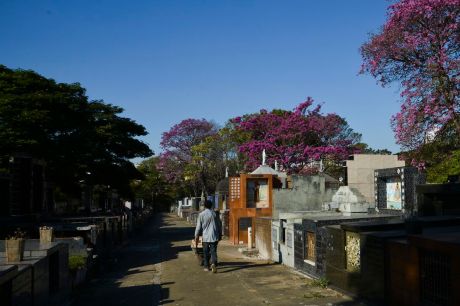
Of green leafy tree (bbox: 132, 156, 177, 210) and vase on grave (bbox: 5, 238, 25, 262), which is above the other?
green leafy tree (bbox: 132, 156, 177, 210)

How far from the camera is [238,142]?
42.2 meters

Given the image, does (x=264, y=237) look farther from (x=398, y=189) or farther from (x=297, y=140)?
(x=297, y=140)

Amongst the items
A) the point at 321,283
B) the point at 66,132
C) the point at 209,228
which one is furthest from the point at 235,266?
the point at 66,132

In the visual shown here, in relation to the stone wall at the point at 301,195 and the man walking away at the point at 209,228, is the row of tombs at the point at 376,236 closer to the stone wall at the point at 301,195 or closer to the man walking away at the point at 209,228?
the stone wall at the point at 301,195

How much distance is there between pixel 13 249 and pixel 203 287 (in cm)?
424

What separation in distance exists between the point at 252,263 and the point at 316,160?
23.5 meters

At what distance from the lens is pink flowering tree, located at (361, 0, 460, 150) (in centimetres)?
1659

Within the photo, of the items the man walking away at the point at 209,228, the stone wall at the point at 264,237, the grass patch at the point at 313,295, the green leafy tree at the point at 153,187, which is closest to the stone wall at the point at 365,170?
the stone wall at the point at 264,237

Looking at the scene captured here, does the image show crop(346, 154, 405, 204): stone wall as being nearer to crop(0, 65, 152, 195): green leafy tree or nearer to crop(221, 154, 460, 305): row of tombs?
crop(221, 154, 460, 305): row of tombs

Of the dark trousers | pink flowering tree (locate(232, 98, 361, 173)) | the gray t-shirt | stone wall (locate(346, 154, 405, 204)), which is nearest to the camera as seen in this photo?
the gray t-shirt

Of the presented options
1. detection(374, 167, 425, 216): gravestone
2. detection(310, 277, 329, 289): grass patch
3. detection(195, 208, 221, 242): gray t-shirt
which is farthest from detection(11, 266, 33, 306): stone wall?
detection(374, 167, 425, 216): gravestone

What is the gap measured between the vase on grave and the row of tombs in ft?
18.2

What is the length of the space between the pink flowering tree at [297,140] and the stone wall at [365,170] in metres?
12.8

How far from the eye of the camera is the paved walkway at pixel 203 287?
29.3ft
